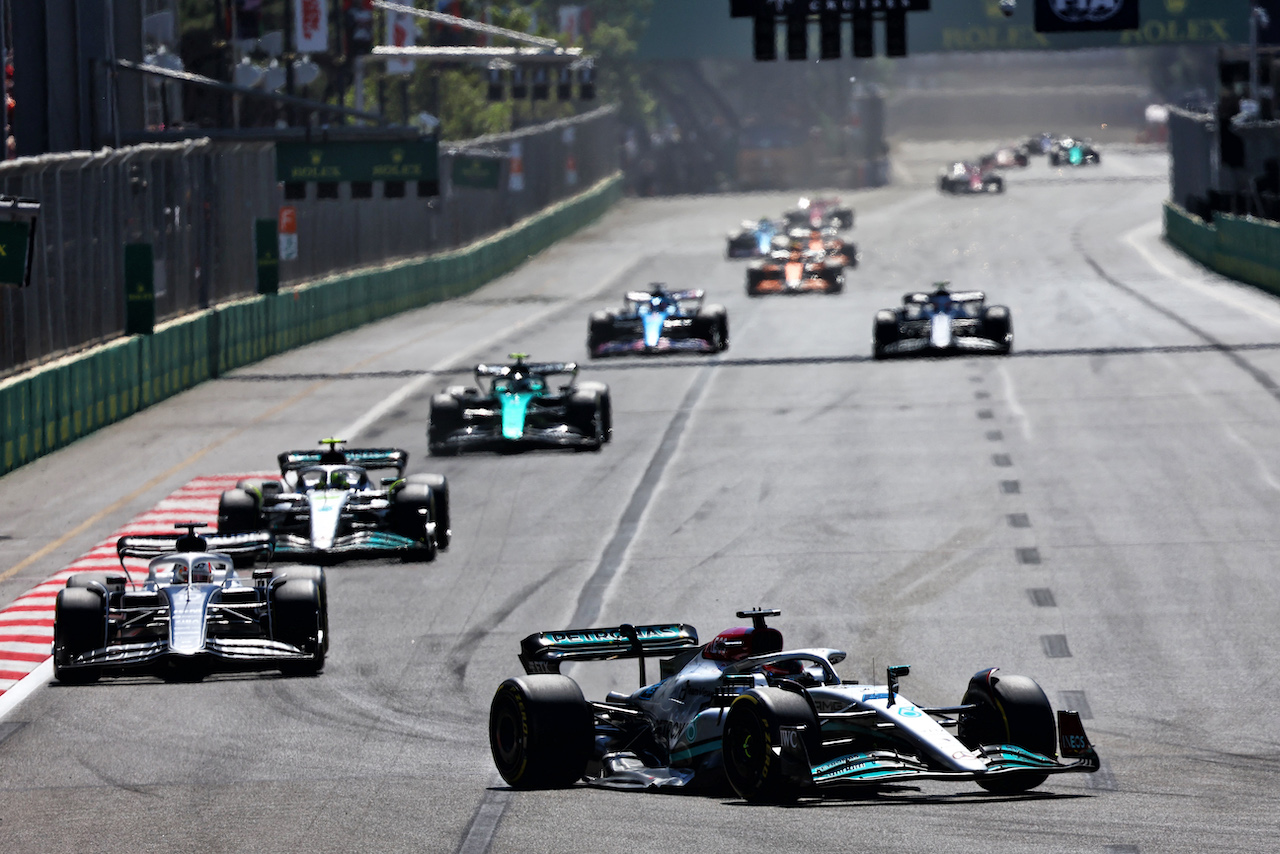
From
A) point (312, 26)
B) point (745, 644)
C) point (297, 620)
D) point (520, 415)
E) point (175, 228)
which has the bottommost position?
point (297, 620)

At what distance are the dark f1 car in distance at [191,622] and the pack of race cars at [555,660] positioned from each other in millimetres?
17

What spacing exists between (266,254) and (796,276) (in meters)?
16.1

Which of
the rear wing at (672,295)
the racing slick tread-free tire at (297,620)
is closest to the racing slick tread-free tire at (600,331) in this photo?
the rear wing at (672,295)

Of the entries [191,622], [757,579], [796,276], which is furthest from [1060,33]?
[191,622]

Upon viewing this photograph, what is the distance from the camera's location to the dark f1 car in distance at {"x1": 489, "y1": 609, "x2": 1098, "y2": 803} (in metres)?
11.8

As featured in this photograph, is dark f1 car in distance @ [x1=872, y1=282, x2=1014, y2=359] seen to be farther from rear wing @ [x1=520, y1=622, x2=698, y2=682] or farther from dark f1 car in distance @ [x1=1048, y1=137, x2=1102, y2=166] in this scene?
dark f1 car in distance @ [x1=1048, y1=137, x2=1102, y2=166]

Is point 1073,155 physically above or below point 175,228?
above

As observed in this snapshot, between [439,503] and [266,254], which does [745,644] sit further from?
[266,254]

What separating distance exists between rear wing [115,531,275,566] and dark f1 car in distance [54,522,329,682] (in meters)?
0.03

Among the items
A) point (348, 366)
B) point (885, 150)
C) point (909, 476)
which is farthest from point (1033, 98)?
point (909, 476)

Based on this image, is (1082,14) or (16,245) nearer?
(16,245)

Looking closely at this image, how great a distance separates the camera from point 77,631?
16.3 metres

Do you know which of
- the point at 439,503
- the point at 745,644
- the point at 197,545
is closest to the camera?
the point at 745,644

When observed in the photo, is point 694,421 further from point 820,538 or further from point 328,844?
point 328,844
